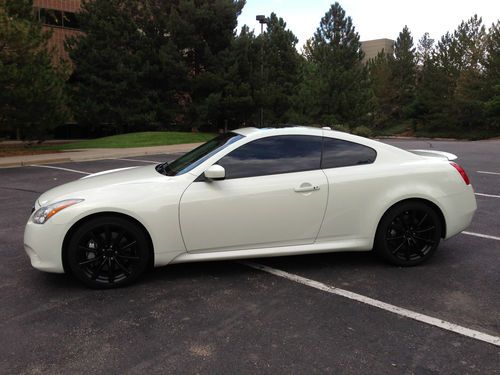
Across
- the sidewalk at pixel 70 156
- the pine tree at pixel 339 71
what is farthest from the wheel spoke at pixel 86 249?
the pine tree at pixel 339 71

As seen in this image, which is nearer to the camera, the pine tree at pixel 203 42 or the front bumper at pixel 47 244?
the front bumper at pixel 47 244

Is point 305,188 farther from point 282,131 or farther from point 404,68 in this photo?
point 404,68

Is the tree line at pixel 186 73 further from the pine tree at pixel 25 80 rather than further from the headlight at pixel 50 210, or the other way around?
the headlight at pixel 50 210

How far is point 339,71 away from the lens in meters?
40.5

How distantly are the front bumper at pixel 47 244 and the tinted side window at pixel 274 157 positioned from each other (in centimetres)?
159

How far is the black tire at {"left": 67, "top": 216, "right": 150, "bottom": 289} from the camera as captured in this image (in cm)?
393

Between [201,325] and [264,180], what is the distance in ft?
4.96

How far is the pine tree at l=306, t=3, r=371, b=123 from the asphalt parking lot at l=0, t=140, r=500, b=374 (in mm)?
35818

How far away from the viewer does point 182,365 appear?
2869mm

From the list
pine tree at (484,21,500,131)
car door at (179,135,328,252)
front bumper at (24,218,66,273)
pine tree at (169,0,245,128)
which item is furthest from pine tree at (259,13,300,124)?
front bumper at (24,218,66,273)

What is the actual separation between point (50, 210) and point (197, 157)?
1.49 m

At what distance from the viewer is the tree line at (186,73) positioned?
16.8 meters

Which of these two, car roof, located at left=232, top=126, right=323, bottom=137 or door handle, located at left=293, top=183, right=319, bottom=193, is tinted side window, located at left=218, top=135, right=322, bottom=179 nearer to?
car roof, located at left=232, top=126, right=323, bottom=137

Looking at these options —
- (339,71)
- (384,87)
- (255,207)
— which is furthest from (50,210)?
(384,87)
